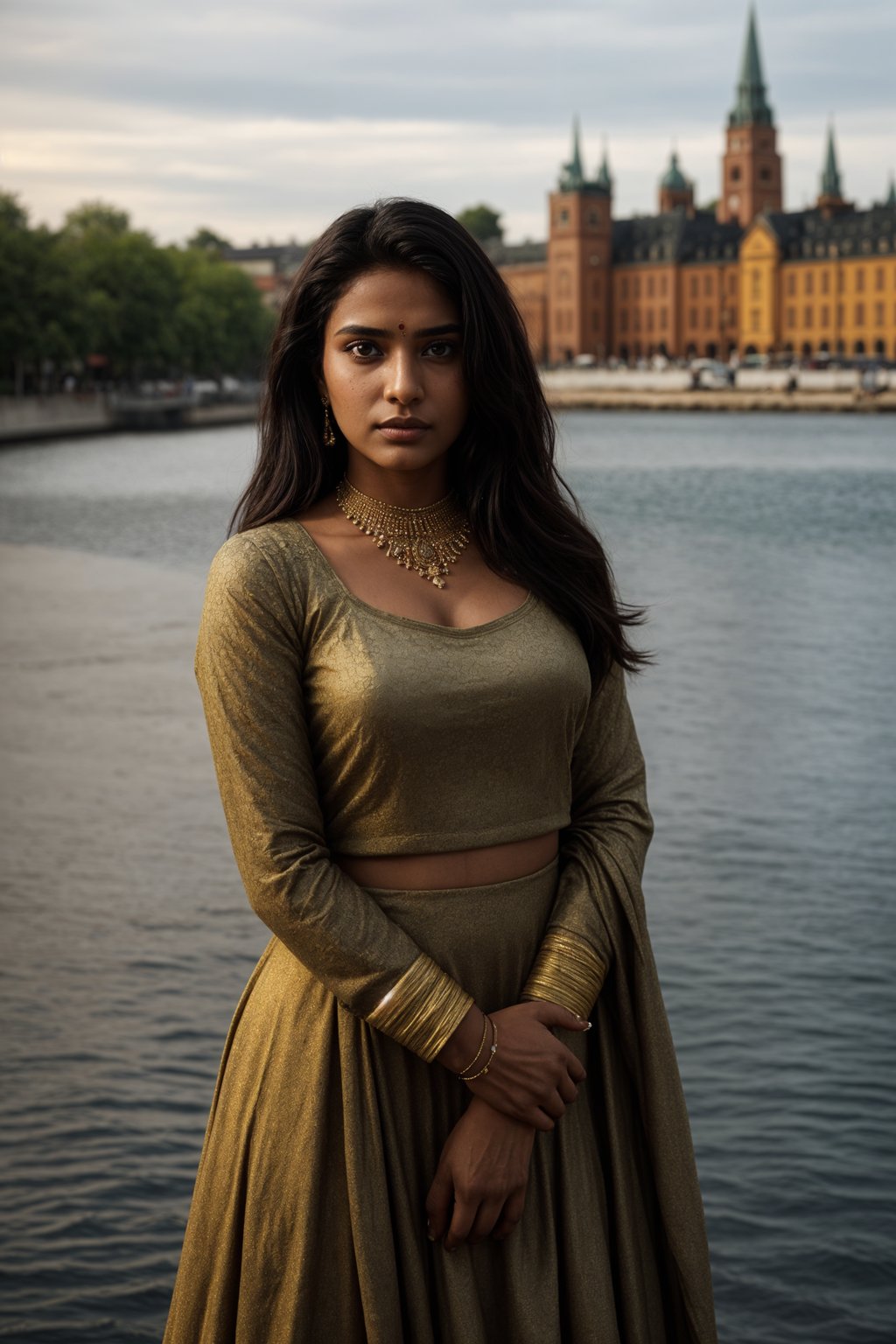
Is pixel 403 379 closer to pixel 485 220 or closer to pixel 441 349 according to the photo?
pixel 441 349

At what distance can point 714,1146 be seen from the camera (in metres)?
5.00

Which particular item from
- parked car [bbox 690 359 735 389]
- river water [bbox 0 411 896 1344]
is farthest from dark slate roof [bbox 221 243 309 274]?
river water [bbox 0 411 896 1344]

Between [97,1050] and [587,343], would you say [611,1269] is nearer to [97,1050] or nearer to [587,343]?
[97,1050]

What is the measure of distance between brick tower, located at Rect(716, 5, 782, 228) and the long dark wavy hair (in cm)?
12471

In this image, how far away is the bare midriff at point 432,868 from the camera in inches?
73.9

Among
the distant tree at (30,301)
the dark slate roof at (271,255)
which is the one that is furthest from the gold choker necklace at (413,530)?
the dark slate roof at (271,255)

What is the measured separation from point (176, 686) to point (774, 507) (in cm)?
2246

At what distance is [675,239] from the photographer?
11600 cm

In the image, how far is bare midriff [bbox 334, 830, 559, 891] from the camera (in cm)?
188

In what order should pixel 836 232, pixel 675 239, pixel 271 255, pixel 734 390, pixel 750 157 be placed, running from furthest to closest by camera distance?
pixel 271 255, pixel 750 157, pixel 675 239, pixel 836 232, pixel 734 390

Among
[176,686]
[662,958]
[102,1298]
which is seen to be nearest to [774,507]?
[176,686]

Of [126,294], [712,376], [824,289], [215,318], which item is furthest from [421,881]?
[824,289]

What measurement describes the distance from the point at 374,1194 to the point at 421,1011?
209 mm

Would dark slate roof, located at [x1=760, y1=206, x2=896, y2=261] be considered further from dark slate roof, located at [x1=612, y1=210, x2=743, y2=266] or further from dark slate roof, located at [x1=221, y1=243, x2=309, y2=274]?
dark slate roof, located at [x1=221, y1=243, x2=309, y2=274]
